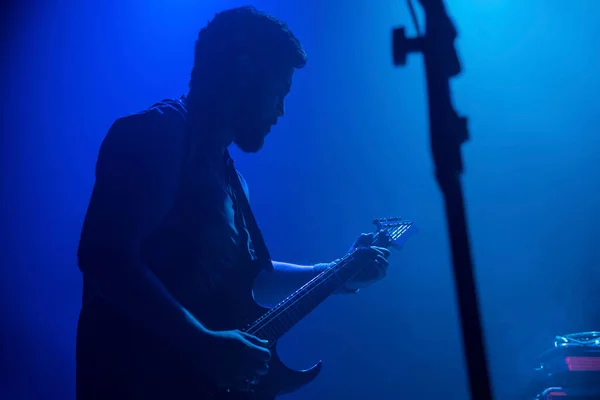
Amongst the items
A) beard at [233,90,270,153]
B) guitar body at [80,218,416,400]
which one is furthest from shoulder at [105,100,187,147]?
guitar body at [80,218,416,400]

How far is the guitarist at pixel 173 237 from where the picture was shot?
1.34 meters

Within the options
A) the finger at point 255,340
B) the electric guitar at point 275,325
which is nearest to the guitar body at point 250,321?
the electric guitar at point 275,325

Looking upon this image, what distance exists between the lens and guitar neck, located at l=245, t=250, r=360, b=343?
1.74 metres

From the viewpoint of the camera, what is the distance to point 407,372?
13.7 ft

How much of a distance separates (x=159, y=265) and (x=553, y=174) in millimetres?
4518

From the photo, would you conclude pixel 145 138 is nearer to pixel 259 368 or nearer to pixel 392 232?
pixel 259 368

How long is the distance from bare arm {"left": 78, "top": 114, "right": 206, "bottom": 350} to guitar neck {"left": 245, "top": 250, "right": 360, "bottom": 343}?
1.38 ft

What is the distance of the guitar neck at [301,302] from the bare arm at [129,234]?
1.38ft

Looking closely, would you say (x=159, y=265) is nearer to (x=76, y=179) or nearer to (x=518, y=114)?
(x=76, y=179)

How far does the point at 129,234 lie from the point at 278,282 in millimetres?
1092

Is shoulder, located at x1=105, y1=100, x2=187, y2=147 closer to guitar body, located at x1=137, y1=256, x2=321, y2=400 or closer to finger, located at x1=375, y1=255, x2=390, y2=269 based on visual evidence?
guitar body, located at x1=137, y1=256, x2=321, y2=400

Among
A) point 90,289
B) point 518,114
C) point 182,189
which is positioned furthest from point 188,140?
point 518,114

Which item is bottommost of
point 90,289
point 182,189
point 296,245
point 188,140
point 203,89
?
point 296,245

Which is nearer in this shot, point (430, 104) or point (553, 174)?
point (430, 104)
